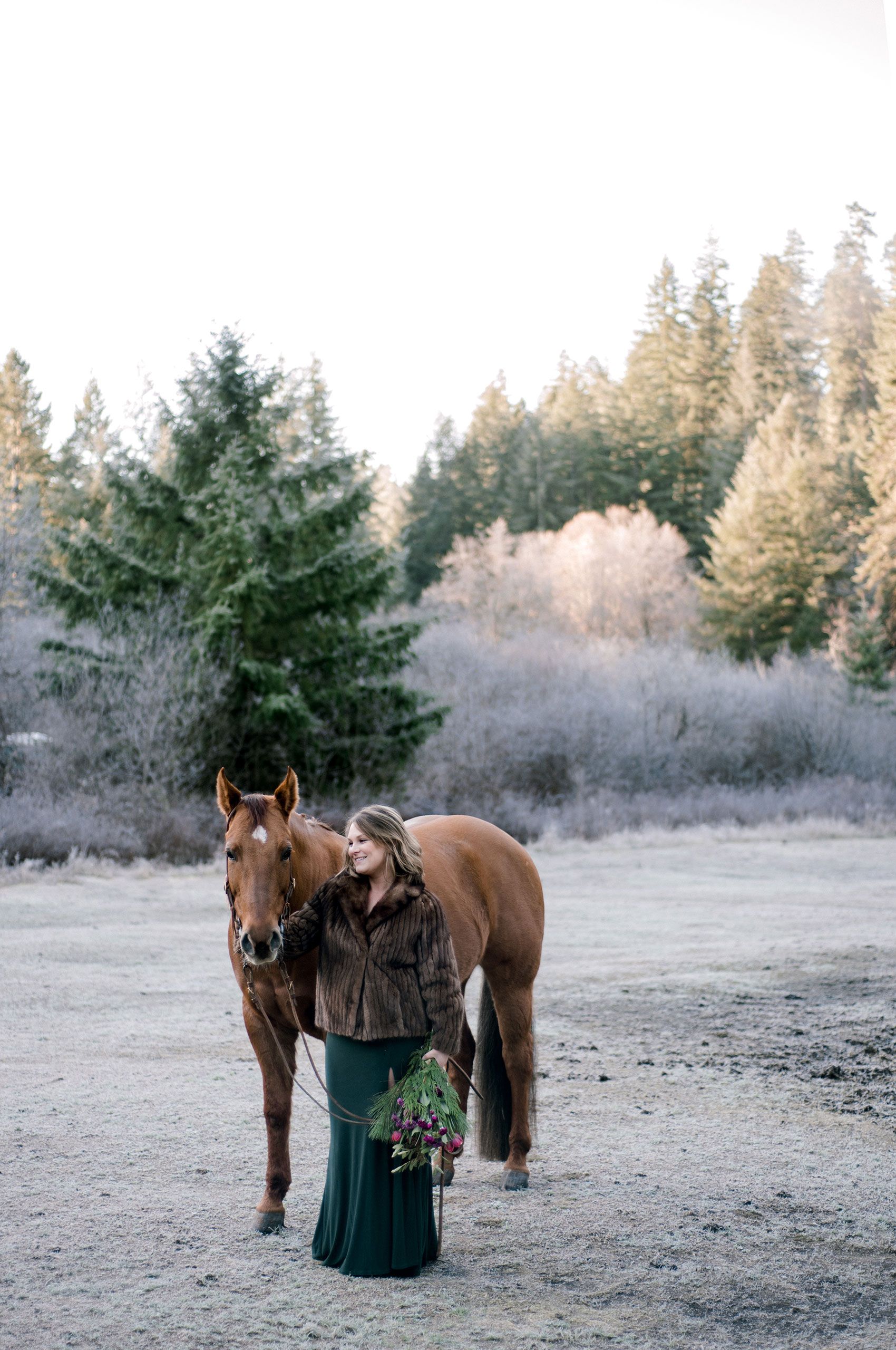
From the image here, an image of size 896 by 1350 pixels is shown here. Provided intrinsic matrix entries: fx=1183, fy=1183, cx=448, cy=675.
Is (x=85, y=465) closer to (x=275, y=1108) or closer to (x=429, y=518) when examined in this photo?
(x=429, y=518)

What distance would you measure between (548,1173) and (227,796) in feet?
8.05

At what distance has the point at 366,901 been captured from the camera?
4.06m

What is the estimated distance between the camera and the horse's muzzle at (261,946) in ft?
12.4

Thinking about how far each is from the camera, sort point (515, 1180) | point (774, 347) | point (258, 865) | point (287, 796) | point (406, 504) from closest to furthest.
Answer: point (258, 865) < point (287, 796) < point (515, 1180) < point (774, 347) < point (406, 504)

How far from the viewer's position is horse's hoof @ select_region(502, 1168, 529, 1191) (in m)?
5.02

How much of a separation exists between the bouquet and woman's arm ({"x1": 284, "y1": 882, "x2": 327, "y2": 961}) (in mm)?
530

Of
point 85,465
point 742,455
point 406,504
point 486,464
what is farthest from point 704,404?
point 85,465

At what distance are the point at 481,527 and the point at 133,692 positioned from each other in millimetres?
35958

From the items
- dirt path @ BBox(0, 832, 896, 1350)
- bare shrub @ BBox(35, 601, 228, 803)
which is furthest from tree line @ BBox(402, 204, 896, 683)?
dirt path @ BBox(0, 832, 896, 1350)

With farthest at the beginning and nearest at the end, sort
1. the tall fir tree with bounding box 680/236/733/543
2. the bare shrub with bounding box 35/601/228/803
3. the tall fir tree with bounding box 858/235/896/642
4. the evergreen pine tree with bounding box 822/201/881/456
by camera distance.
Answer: the tall fir tree with bounding box 680/236/733/543
the evergreen pine tree with bounding box 822/201/881/456
the tall fir tree with bounding box 858/235/896/642
the bare shrub with bounding box 35/601/228/803

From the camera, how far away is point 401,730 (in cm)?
2219

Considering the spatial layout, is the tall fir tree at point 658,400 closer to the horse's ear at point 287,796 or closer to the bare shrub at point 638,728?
the bare shrub at point 638,728

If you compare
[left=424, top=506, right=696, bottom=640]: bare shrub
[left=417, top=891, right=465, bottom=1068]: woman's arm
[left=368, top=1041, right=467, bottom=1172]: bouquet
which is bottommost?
[left=368, top=1041, right=467, bottom=1172]: bouquet

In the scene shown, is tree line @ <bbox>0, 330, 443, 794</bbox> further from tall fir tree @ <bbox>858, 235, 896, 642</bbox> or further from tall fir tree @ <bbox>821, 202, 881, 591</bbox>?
tall fir tree @ <bbox>821, 202, 881, 591</bbox>
